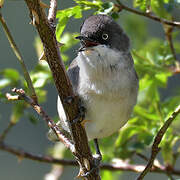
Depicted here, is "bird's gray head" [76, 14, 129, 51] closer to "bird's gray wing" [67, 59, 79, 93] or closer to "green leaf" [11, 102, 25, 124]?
"bird's gray wing" [67, 59, 79, 93]

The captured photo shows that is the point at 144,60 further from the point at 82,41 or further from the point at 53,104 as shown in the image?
the point at 53,104

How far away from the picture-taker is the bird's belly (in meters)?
2.53

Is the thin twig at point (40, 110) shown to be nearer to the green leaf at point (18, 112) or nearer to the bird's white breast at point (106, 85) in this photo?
the bird's white breast at point (106, 85)

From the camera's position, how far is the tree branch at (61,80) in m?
1.61

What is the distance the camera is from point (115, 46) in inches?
104

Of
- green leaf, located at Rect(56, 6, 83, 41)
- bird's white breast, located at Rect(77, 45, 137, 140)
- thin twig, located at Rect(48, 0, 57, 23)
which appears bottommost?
bird's white breast, located at Rect(77, 45, 137, 140)

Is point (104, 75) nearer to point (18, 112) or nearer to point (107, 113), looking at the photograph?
point (107, 113)

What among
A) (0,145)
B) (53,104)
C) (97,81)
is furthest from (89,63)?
(53,104)

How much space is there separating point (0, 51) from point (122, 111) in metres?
5.48

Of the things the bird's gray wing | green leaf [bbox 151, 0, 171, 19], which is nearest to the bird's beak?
the bird's gray wing

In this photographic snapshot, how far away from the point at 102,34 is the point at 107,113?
1.66 feet

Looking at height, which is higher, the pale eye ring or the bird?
the pale eye ring

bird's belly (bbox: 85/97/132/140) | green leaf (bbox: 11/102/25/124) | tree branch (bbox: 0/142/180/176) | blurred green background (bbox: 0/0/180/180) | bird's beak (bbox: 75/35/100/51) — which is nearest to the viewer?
bird's beak (bbox: 75/35/100/51)

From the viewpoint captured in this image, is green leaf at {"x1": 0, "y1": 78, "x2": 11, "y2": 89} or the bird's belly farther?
green leaf at {"x1": 0, "y1": 78, "x2": 11, "y2": 89}
